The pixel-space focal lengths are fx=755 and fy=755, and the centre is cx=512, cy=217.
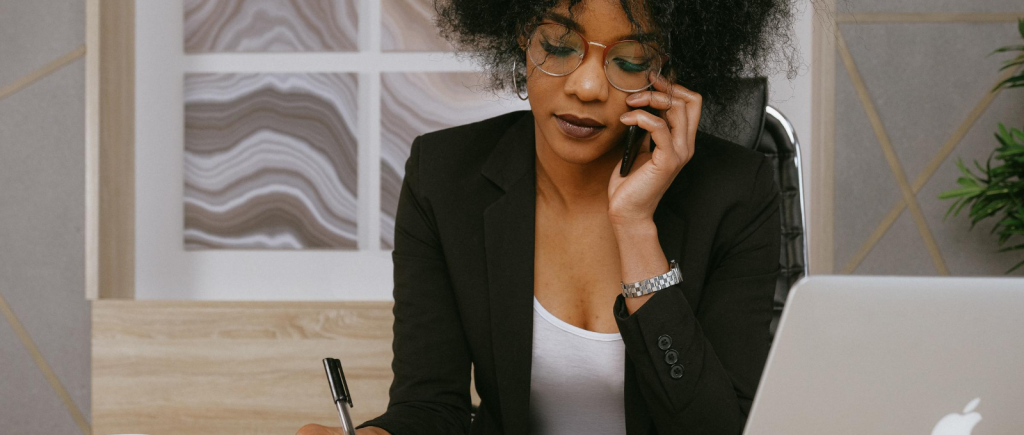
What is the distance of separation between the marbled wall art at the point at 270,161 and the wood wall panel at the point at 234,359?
310mm

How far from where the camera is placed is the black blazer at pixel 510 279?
1188 mm

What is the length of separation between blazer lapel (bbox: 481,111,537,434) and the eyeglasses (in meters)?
0.24

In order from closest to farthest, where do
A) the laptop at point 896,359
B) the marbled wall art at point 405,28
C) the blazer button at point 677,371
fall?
the laptop at point 896,359, the blazer button at point 677,371, the marbled wall art at point 405,28

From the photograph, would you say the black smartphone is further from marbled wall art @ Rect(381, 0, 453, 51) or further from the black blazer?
marbled wall art @ Rect(381, 0, 453, 51)

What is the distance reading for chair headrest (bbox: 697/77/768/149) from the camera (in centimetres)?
139

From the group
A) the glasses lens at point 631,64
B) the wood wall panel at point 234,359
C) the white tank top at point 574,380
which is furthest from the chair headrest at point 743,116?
the wood wall panel at point 234,359

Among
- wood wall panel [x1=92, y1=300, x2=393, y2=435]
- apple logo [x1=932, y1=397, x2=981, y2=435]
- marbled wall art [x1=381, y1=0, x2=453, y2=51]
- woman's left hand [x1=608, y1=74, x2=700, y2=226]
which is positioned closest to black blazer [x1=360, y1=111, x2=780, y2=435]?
woman's left hand [x1=608, y1=74, x2=700, y2=226]

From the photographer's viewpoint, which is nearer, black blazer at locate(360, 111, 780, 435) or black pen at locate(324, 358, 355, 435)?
black pen at locate(324, 358, 355, 435)

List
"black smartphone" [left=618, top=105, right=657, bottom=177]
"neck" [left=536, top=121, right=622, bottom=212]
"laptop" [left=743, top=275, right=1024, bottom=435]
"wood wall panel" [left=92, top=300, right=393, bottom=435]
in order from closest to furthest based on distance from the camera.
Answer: "laptop" [left=743, top=275, right=1024, bottom=435] → "black smartphone" [left=618, top=105, right=657, bottom=177] → "neck" [left=536, top=121, right=622, bottom=212] → "wood wall panel" [left=92, top=300, right=393, bottom=435]

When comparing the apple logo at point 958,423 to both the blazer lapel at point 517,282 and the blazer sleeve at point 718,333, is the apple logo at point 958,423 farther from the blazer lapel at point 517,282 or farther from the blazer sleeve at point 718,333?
the blazer lapel at point 517,282

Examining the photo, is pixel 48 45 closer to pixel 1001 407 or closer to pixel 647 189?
pixel 647 189

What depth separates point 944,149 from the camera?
7.54 ft

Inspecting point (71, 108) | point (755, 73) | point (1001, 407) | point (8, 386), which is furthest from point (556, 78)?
point (8, 386)

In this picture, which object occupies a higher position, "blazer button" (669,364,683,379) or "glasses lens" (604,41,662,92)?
"glasses lens" (604,41,662,92)
